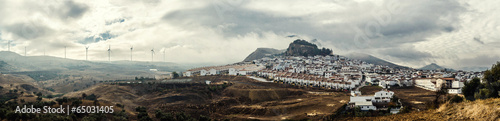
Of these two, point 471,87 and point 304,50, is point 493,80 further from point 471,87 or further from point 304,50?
point 304,50

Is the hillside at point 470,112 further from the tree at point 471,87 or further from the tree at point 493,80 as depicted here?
the tree at point 471,87

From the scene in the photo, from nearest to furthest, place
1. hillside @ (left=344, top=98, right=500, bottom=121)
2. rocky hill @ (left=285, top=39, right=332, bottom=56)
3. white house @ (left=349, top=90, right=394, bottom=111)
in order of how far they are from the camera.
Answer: hillside @ (left=344, top=98, right=500, bottom=121)
white house @ (left=349, top=90, right=394, bottom=111)
rocky hill @ (left=285, top=39, right=332, bottom=56)

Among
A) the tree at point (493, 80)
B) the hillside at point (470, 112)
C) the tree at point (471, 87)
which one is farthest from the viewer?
the tree at point (471, 87)

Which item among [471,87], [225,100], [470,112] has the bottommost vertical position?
[225,100]

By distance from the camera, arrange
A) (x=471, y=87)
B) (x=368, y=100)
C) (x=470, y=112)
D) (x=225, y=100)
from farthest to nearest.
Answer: (x=225, y=100)
(x=368, y=100)
(x=471, y=87)
(x=470, y=112)

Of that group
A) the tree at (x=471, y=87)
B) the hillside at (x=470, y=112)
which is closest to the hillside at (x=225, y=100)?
the tree at (x=471, y=87)

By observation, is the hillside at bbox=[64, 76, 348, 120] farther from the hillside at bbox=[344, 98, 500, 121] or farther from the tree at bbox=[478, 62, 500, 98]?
the hillside at bbox=[344, 98, 500, 121]

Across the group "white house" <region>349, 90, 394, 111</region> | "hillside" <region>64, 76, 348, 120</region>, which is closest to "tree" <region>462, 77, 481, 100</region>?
"white house" <region>349, 90, 394, 111</region>

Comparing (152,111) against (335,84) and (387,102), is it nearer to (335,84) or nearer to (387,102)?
(387,102)

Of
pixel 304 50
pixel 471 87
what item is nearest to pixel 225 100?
pixel 471 87

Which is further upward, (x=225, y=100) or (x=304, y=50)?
(x=304, y=50)

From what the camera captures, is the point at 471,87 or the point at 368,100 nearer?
the point at 471,87

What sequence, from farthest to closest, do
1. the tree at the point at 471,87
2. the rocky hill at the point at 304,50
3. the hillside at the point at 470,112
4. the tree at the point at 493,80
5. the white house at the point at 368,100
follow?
the rocky hill at the point at 304,50 → the white house at the point at 368,100 → the tree at the point at 471,87 → the tree at the point at 493,80 → the hillside at the point at 470,112
